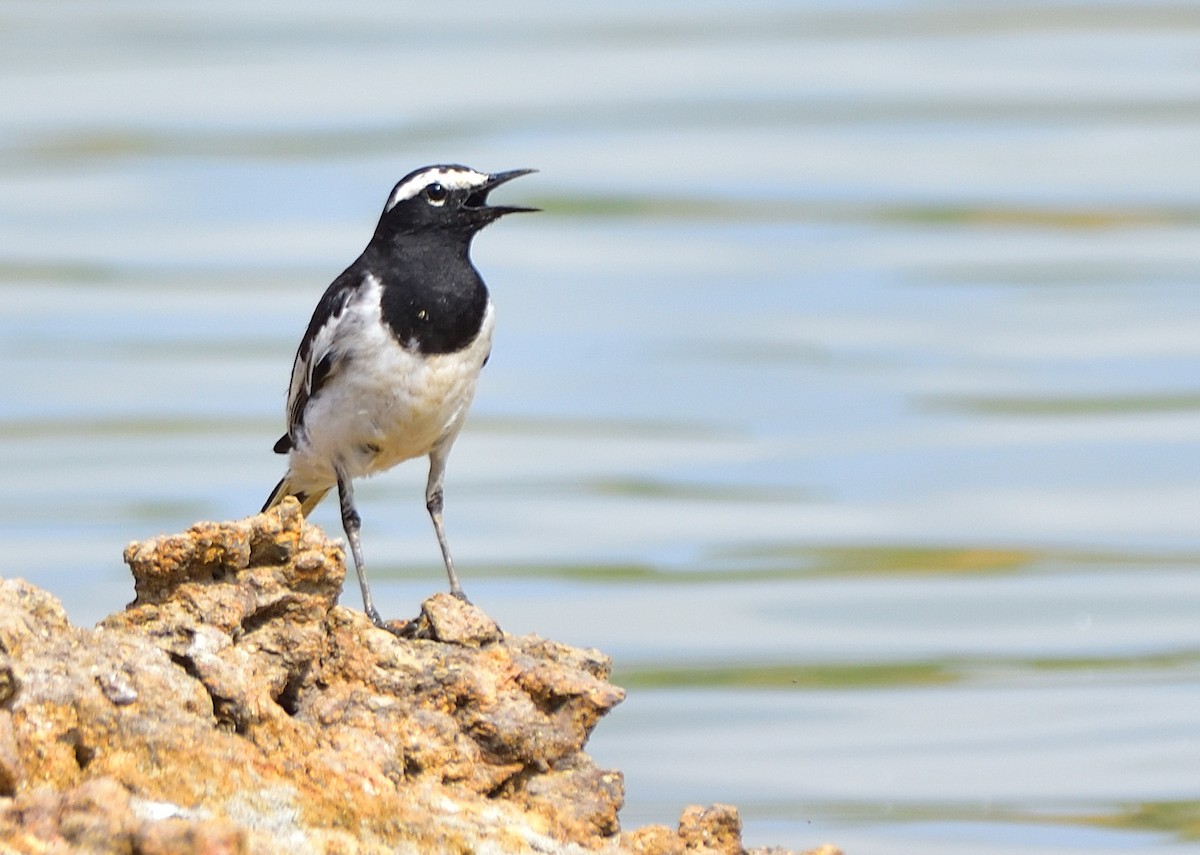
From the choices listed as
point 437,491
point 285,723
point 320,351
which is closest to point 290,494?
point 437,491

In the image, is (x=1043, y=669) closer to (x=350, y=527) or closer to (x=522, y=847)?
(x=350, y=527)

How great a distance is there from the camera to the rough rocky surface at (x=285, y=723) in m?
6.86

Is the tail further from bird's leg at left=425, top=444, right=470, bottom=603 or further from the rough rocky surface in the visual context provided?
the rough rocky surface

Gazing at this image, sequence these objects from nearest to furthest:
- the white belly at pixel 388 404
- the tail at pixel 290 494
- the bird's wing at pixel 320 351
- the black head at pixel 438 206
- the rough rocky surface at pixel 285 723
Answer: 1. the rough rocky surface at pixel 285 723
2. the white belly at pixel 388 404
3. the bird's wing at pixel 320 351
4. the black head at pixel 438 206
5. the tail at pixel 290 494

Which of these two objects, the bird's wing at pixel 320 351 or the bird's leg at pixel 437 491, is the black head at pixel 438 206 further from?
the bird's leg at pixel 437 491

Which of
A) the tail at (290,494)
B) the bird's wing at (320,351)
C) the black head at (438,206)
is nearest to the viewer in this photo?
the bird's wing at (320,351)

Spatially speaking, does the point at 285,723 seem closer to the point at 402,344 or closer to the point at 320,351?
the point at 402,344

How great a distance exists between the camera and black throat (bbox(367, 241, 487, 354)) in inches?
440

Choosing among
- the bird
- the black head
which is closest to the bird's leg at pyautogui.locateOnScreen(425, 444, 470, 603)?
the bird

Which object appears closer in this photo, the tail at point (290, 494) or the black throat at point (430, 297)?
the black throat at point (430, 297)

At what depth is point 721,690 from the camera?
57.8 ft

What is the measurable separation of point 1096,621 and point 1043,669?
1.30m

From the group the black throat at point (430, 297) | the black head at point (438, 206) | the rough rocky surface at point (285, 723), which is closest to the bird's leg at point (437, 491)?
the black throat at point (430, 297)

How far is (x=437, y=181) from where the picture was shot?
455 inches
